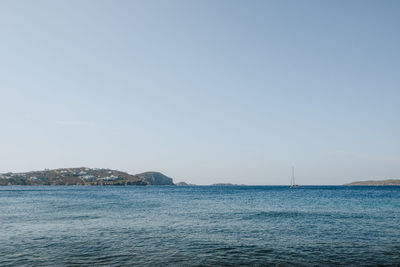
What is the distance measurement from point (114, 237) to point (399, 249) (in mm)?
27700

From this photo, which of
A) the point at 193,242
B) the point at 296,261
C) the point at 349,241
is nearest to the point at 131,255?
the point at 193,242

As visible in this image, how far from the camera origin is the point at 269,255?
23594 mm

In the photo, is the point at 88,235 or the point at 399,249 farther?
the point at 88,235

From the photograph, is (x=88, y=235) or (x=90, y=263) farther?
(x=88, y=235)

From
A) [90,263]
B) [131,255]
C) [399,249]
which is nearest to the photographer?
[90,263]

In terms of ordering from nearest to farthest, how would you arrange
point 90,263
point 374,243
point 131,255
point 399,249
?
point 90,263 < point 131,255 < point 399,249 < point 374,243

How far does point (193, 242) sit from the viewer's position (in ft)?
92.8

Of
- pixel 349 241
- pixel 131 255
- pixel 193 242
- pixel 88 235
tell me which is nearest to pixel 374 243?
pixel 349 241

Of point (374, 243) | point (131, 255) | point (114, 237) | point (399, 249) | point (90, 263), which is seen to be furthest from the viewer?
point (114, 237)

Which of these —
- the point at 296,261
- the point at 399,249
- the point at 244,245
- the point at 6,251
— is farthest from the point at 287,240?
the point at 6,251

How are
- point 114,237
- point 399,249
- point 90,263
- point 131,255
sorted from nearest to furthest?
point 90,263, point 131,255, point 399,249, point 114,237

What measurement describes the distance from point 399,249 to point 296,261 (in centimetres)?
1119

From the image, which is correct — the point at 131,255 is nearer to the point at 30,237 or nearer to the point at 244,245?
the point at 244,245

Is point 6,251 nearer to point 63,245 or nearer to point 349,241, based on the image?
point 63,245
